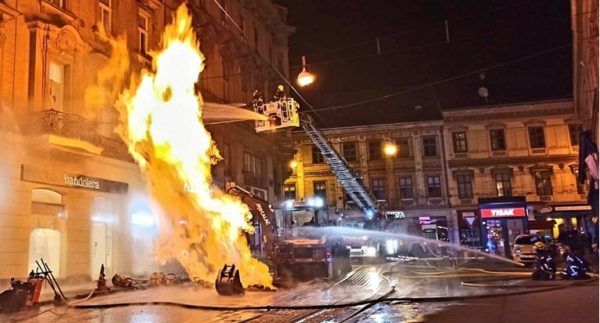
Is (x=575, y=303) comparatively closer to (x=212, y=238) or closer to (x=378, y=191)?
(x=212, y=238)

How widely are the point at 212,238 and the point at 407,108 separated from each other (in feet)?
132

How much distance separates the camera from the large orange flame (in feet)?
53.1

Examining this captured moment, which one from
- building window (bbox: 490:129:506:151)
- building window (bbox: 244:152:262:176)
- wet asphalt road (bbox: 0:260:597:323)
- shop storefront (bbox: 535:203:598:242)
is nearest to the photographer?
wet asphalt road (bbox: 0:260:597:323)

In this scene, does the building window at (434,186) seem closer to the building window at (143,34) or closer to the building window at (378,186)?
the building window at (378,186)

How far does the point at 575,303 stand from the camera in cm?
1141

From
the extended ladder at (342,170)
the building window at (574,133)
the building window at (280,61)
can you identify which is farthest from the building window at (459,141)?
the building window at (280,61)

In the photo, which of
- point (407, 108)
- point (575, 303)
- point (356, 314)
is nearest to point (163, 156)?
point (356, 314)

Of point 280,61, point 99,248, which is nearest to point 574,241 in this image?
point 280,61

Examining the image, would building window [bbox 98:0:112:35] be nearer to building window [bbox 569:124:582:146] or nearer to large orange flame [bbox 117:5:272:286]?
large orange flame [bbox 117:5:272:286]

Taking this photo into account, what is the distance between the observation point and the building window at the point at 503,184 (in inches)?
1891

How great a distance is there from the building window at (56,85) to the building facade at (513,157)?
35930 millimetres

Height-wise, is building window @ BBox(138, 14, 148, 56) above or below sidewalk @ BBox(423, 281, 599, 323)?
above

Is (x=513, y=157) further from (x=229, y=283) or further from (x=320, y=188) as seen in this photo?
(x=229, y=283)


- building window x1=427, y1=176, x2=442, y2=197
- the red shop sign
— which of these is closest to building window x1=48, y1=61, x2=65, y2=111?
the red shop sign
